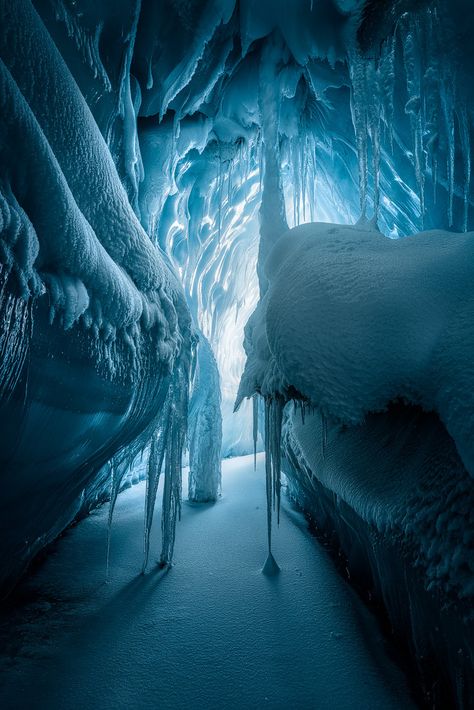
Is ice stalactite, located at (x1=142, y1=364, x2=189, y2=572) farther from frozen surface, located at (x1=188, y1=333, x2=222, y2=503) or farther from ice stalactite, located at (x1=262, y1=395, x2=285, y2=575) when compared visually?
frozen surface, located at (x1=188, y1=333, x2=222, y2=503)

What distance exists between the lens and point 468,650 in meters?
1.12

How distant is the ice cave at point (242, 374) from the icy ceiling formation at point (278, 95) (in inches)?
1.0

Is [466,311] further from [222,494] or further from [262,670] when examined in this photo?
[222,494]

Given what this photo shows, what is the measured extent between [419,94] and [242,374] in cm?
317

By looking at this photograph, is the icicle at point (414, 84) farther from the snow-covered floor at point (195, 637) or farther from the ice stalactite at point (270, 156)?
the snow-covered floor at point (195, 637)

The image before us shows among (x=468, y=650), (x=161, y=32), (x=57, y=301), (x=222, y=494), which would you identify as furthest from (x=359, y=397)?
A: (x=222, y=494)

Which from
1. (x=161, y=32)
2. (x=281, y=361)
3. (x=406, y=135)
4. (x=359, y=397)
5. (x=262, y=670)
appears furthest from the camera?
(x=406, y=135)

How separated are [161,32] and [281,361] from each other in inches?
143

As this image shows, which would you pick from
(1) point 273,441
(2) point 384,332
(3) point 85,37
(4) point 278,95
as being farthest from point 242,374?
(4) point 278,95

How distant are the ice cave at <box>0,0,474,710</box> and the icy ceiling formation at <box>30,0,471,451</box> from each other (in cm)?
3

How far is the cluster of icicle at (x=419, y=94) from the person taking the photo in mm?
2955

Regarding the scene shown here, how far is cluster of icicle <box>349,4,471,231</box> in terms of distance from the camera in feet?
9.70

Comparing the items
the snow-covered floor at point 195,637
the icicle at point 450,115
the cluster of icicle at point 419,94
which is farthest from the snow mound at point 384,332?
the cluster of icicle at point 419,94

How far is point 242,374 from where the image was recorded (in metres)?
2.65
